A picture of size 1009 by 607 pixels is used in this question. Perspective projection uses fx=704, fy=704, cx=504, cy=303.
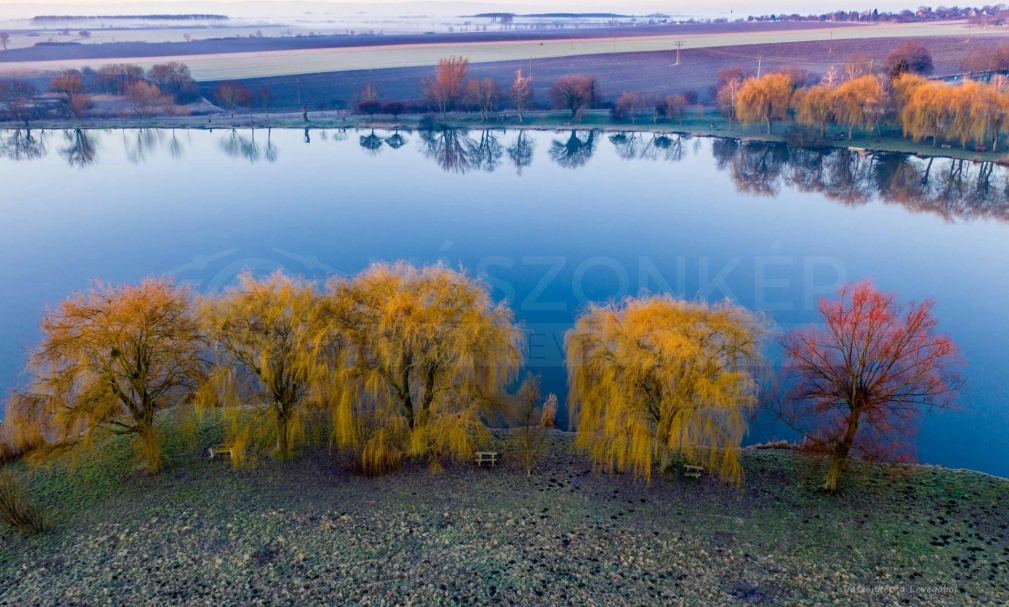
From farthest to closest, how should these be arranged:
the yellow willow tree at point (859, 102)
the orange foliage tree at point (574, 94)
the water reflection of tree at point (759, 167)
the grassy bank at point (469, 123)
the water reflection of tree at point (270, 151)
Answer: the orange foliage tree at point (574, 94), the grassy bank at point (469, 123), the water reflection of tree at point (270, 151), the yellow willow tree at point (859, 102), the water reflection of tree at point (759, 167)

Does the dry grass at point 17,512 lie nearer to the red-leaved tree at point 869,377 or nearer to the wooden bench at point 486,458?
the wooden bench at point 486,458

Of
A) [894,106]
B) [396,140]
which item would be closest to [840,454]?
[894,106]

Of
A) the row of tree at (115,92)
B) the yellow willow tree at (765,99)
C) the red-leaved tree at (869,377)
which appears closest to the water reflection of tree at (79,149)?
the row of tree at (115,92)

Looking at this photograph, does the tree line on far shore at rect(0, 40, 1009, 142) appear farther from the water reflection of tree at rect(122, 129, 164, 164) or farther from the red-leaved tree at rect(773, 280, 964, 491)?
the red-leaved tree at rect(773, 280, 964, 491)

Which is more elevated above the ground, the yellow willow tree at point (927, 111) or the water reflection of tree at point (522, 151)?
the yellow willow tree at point (927, 111)

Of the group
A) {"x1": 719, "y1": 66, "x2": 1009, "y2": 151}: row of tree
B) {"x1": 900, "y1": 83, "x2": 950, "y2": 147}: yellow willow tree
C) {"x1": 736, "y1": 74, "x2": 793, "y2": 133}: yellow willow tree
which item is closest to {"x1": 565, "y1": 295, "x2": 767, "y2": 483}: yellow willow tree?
{"x1": 719, "y1": 66, "x2": 1009, "y2": 151}: row of tree

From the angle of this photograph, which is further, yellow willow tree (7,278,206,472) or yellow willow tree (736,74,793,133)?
yellow willow tree (736,74,793,133)
